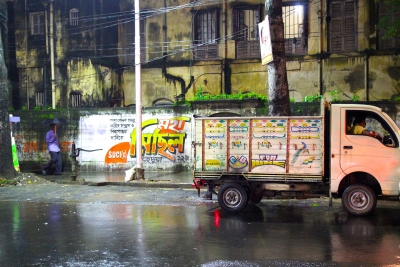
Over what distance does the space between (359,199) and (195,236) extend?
12.2 ft

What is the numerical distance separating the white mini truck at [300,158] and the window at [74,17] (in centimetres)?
1609

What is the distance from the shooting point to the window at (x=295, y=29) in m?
21.2

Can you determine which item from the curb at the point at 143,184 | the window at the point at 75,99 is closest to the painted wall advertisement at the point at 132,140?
the curb at the point at 143,184

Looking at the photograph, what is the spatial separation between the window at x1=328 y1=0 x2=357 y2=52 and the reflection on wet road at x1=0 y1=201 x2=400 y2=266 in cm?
1275

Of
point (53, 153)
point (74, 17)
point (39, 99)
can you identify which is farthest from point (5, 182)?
point (74, 17)

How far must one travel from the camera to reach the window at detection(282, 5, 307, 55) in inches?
835

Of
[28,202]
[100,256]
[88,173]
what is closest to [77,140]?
[88,173]

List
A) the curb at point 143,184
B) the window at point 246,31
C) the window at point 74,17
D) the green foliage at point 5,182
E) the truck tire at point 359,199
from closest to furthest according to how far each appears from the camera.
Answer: the truck tire at point 359,199 → the curb at point 143,184 → the green foliage at point 5,182 → the window at point 246,31 → the window at point 74,17

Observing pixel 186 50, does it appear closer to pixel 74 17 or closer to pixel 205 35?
pixel 205 35

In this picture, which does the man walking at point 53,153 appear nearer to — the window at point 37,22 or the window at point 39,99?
the window at point 39,99

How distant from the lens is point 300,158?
9.16 metres

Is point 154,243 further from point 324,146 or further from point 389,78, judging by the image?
point 389,78

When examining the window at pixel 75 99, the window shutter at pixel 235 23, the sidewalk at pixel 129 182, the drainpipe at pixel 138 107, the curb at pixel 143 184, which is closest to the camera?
the curb at pixel 143 184

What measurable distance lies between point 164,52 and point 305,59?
731 cm
